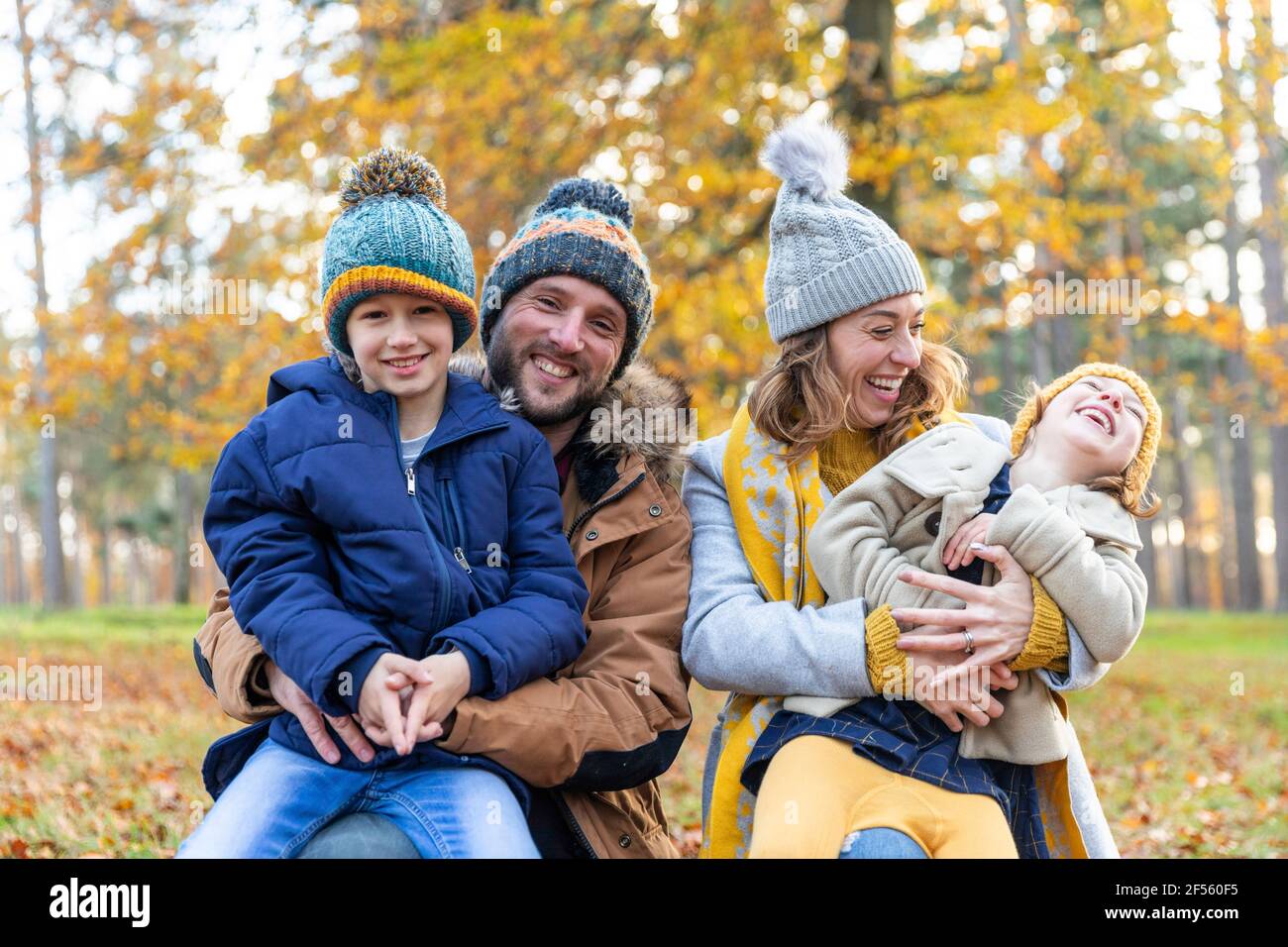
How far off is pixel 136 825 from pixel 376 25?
5.30 metres

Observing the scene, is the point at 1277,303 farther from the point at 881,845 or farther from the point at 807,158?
the point at 881,845

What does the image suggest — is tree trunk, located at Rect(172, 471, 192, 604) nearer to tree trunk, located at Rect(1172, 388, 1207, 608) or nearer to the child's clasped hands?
the child's clasped hands

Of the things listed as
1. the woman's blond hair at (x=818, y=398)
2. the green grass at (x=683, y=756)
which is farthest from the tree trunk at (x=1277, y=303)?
the woman's blond hair at (x=818, y=398)

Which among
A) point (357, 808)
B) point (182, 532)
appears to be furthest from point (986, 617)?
point (182, 532)

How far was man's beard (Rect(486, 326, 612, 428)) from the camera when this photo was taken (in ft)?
9.89

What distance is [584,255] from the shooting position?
3.01m

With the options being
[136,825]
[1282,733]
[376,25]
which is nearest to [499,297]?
[136,825]

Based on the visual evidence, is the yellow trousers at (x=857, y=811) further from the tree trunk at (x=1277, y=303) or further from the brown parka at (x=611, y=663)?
the tree trunk at (x=1277, y=303)

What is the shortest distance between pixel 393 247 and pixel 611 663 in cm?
113

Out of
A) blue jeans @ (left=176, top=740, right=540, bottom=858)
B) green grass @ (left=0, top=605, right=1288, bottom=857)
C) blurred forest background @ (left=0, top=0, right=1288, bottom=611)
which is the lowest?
green grass @ (left=0, top=605, right=1288, bottom=857)

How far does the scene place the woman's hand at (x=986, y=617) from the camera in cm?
248

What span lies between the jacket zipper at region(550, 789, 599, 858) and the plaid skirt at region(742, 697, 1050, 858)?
0.42 m

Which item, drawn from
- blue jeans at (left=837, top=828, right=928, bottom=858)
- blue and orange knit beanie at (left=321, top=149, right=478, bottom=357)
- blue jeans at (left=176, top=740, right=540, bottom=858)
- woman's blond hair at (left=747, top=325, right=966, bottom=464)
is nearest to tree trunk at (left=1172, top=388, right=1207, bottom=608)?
woman's blond hair at (left=747, top=325, right=966, bottom=464)

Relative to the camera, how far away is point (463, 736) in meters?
2.33
